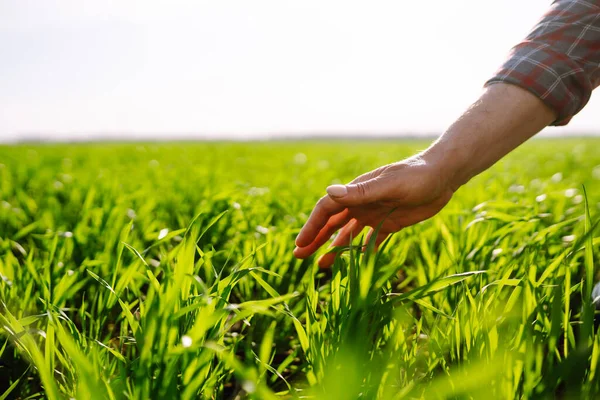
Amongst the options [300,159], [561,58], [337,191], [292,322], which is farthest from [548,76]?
[300,159]

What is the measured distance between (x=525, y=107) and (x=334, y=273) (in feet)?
2.43

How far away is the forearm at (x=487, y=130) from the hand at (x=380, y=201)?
0.14 ft

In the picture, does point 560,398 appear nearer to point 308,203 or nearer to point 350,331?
point 350,331

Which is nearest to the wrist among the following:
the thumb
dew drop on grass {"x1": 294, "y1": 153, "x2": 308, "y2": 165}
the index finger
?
the thumb

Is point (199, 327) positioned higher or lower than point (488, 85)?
lower

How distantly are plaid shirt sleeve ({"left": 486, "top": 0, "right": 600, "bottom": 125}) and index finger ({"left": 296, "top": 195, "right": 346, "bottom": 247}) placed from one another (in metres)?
0.59

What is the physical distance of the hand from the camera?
4.27ft

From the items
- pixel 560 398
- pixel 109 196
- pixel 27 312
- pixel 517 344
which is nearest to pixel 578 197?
pixel 560 398

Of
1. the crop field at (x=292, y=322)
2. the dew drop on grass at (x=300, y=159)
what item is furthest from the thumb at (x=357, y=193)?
the dew drop on grass at (x=300, y=159)

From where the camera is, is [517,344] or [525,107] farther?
[525,107]

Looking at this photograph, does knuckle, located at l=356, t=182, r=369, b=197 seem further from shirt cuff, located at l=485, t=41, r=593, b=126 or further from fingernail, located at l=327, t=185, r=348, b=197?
shirt cuff, located at l=485, t=41, r=593, b=126

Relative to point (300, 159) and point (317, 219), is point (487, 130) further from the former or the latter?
point (300, 159)

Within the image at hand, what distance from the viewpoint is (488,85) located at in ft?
4.78

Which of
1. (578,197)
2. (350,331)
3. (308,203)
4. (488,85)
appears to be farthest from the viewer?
(578,197)
